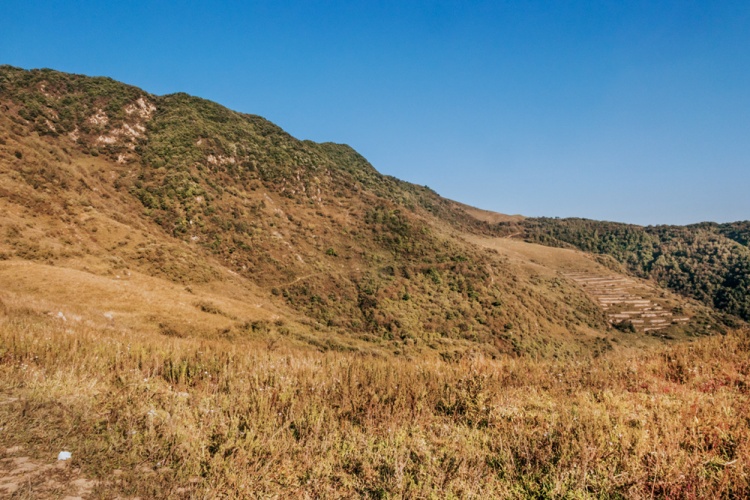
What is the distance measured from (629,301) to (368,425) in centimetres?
12230

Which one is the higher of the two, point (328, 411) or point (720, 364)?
point (720, 364)

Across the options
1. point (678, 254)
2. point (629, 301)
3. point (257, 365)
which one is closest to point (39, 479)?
point (257, 365)

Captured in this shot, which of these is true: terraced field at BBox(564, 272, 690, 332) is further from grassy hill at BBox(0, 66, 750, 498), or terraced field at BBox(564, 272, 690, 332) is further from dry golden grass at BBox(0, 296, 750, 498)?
dry golden grass at BBox(0, 296, 750, 498)

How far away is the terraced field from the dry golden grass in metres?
100

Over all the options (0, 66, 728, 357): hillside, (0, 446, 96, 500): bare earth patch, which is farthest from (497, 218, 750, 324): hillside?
(0, 446, 96, 500): bare earth patch

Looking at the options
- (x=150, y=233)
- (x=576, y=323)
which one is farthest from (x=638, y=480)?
(x=576, y=323)

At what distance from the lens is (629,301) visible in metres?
101

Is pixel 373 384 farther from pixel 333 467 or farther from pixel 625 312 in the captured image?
pixel 625 312

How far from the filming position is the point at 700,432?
14.4 feet

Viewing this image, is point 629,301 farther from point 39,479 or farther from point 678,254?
point 39,479

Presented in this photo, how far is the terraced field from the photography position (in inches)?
3543

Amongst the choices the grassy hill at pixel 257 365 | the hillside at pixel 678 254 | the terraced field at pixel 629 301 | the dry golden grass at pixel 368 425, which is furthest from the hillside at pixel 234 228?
the hillside at pixel 678 254

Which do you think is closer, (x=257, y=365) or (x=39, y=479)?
(x=39, y=479)

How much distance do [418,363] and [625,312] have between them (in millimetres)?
109914
